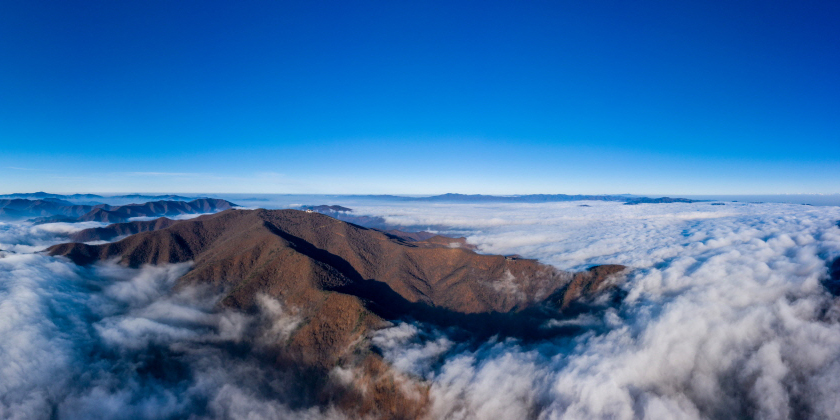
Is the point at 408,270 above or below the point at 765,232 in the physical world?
below

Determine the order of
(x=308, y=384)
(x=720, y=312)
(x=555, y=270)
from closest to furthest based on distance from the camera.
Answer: (x=720, y=312) < (x=308, y=384) < (x=555, y=270)

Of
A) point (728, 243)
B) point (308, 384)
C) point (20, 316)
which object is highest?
→ point (728, 243)

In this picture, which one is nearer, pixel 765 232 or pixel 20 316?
pixel 20 316

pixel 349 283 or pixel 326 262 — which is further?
pixel 326 262

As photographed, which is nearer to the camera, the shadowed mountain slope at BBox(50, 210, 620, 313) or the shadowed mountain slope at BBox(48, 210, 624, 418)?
the shadowed mountain slope at BBox(48, 210, 624, 418)

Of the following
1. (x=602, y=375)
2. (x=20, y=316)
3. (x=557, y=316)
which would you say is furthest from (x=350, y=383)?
(x=20, y=316)

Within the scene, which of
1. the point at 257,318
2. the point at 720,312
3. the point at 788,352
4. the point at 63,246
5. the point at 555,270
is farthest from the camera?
the point at 63,246

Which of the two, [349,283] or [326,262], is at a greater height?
[326,262]

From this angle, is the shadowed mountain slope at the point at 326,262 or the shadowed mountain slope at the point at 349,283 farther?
the shadowed mountain slope at the point at 326,262

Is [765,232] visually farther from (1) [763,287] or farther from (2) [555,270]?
(2) [555,270]
